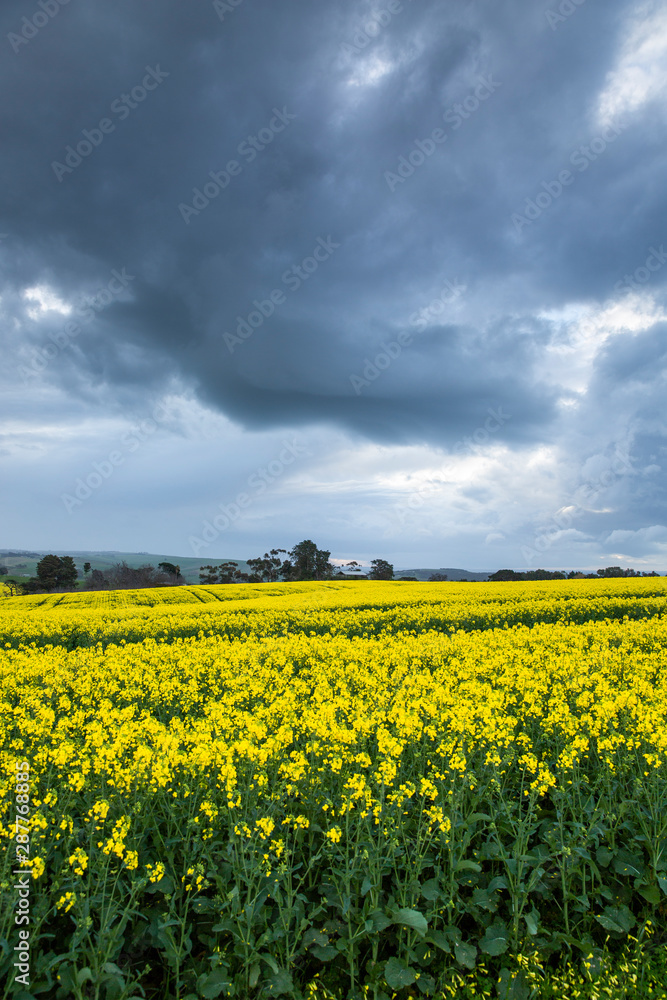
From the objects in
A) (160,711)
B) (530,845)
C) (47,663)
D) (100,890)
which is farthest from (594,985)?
(47,663)

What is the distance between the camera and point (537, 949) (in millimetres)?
4340

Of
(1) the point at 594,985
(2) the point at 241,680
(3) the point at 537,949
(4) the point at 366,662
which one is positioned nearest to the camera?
(1) the point at 594,985

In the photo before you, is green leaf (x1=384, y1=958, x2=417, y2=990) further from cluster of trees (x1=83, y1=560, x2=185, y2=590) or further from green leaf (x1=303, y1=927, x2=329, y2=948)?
cluster of trees (x1=83, y1=560, x2=185, y2=590)

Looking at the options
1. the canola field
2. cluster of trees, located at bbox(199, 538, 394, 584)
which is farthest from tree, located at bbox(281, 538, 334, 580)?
the canola field

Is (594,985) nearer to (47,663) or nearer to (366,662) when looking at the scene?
(366,662)

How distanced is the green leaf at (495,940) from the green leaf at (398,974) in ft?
2.29

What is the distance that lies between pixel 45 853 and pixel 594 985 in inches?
179

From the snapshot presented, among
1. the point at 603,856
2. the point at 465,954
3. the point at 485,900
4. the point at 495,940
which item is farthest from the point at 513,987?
the point at 603,856

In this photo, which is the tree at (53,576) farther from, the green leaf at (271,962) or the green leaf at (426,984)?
the green leaf at (426,984)

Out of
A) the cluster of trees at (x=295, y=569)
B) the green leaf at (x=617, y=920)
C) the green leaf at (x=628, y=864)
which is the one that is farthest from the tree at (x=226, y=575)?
the green leaf at (x=617, y=920)

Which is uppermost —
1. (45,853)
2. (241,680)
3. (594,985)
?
(241,680)

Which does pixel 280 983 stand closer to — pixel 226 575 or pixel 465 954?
pixel 465 954

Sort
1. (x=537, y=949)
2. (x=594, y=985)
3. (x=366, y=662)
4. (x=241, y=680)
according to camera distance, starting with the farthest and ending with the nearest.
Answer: (x=366, y=662)
(x=241, y=680)
(x=537, y=949)
(x=594, y=985)

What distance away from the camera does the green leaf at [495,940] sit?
4121mm
